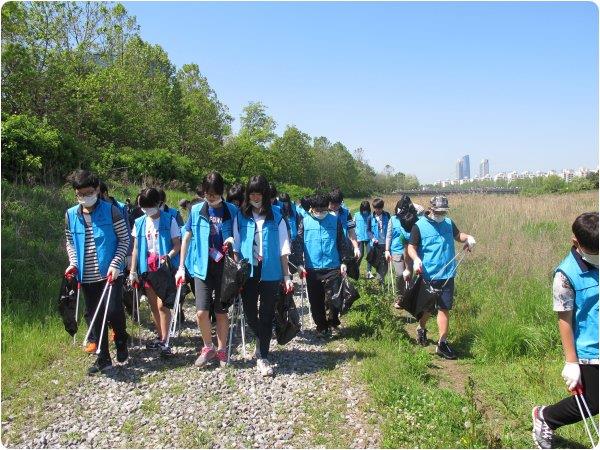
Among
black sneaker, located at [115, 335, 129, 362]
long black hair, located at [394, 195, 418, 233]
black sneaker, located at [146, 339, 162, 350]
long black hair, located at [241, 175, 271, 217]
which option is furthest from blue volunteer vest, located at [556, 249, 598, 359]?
black sneaker, located at [146, 339, 162, 350]

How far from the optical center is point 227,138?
143ft

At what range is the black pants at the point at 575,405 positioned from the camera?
10.8 ft

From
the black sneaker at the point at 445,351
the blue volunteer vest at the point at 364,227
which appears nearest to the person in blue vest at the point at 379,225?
the blue volunteer vest at the point at 364,227

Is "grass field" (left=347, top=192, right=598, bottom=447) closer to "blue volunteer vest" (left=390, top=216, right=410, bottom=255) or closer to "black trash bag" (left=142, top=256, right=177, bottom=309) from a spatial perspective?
"blue volunteer vest" (left=390, top=216, right=410, bottom=255)

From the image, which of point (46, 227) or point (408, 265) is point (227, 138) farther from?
point (408, 265)

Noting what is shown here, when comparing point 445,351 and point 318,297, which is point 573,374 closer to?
point 445,351

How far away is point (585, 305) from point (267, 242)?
3024mm

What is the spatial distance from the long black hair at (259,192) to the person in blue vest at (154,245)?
1.22m

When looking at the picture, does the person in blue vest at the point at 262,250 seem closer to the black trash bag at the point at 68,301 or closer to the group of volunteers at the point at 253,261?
the group of volunteers at the point at 253,261

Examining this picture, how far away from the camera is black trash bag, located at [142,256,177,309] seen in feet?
18.5

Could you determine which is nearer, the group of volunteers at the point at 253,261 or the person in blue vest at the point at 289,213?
the group of volunteers at the point at 253,261

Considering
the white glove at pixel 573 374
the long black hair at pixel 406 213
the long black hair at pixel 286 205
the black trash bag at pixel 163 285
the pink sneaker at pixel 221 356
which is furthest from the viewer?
the long black hair at pixel 286 205

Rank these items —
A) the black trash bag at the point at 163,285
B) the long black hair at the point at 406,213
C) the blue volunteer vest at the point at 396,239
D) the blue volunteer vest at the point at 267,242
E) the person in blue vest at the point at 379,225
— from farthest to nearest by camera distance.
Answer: the person in blue vest at the point at 379,225, the blue volunteer vest at the point at 396,239, the long black hair at the point at 406,213, the black trash bag at the point at 163,285, the blue volunteer vest at the point at 267,242

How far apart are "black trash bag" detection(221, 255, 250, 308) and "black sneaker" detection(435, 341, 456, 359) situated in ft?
8.76
